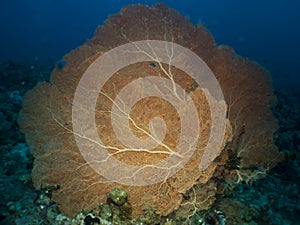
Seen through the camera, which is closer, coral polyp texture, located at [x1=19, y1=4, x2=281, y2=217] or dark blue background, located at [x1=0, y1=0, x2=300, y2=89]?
coral polyp texture, located at [x1=19, y1=4, x2=281, y2=217]

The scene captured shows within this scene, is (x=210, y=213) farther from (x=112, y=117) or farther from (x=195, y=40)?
(x=195, y=40)

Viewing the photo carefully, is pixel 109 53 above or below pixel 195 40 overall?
above

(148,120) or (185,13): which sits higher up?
(185,13)

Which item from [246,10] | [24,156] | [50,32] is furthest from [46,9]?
[24,156]

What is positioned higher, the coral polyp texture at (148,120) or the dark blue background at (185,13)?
the dark blue background at (185,13)

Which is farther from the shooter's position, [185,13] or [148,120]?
[185,13]

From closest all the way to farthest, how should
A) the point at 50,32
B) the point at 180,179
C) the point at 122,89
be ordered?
the point at 180,179 → the point at 122,89 → the point at 50,32

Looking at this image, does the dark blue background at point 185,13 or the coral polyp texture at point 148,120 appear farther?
the dark blue background at point 185,13

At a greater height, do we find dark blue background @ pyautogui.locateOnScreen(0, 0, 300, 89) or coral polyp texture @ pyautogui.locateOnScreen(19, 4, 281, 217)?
dark blue background @ pyautogui.locateOnScreen(0, 0, 300, 89)
